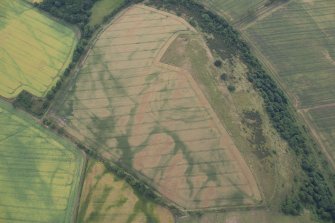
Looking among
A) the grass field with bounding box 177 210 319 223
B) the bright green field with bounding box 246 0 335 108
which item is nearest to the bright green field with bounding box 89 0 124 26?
the bright green field with bounding box 246 0 335 108

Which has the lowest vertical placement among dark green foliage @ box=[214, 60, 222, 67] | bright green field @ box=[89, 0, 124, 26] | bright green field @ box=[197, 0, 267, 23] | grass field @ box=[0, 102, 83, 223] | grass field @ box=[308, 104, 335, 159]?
grass field @ box=[308, 104, 335, 159]

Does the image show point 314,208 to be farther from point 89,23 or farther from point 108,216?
point 89,23

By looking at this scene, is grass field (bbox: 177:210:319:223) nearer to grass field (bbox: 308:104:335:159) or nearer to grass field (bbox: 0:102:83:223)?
grass field (bbox: 308:104:335:159)

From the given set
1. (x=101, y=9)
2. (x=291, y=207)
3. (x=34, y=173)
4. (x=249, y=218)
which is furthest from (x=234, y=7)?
(x=34, y=173)

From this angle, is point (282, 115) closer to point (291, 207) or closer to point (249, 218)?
point (291, 207)

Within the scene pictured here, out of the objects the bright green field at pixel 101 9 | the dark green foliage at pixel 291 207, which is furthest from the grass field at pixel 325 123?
the bright green field at pixel 101 9

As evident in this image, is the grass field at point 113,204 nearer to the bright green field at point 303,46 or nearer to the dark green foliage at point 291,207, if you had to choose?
the dark green foliage at point 291,207

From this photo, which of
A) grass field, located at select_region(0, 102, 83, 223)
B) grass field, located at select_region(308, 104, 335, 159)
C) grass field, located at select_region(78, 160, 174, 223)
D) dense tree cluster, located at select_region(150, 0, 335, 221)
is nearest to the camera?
grass field, located at select_region(78, 160, 174, 223)
